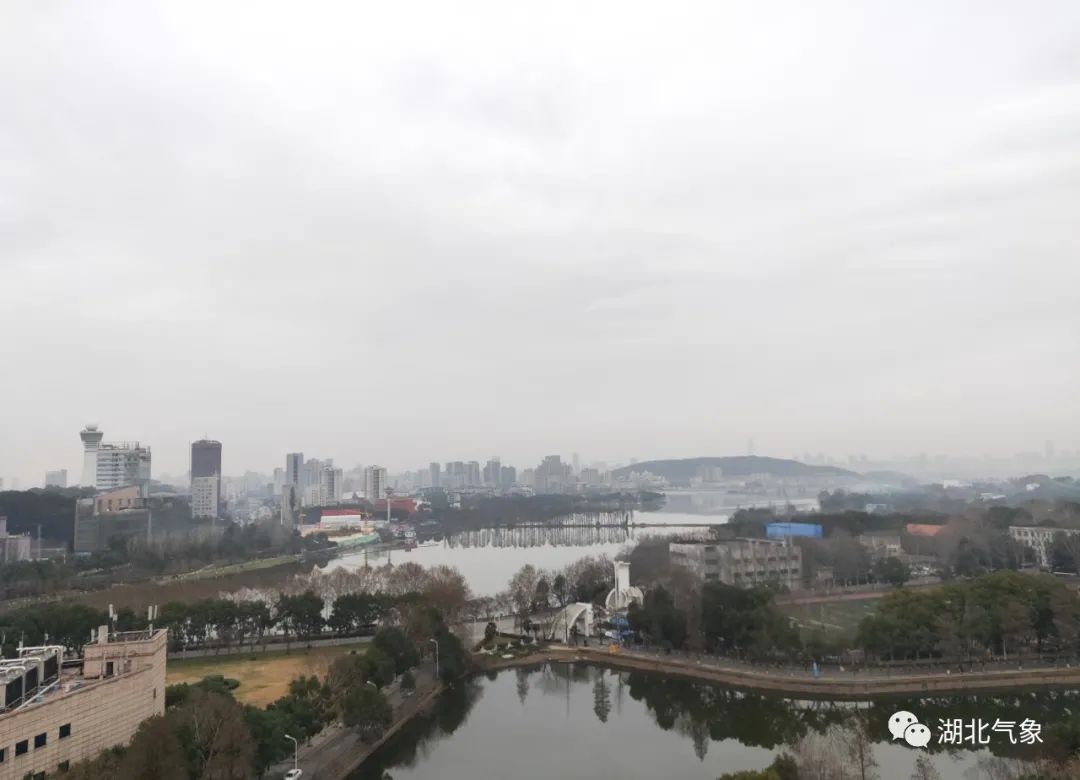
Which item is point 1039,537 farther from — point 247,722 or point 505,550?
point 247,722

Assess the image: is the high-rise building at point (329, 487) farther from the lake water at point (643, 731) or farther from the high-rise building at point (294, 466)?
the lake water at point (643, 731)

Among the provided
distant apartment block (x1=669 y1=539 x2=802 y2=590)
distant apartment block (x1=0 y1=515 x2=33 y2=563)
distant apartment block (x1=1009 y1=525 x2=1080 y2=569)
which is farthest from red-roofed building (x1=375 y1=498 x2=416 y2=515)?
distant apartment block (x1=1009 y1=525 x2=1080 y2=569)

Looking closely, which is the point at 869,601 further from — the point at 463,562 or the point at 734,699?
the point at 463,562

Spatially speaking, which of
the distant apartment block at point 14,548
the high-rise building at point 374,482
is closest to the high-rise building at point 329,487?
the high-rise building at point 374,482

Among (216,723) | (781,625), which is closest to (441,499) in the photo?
(781,625)

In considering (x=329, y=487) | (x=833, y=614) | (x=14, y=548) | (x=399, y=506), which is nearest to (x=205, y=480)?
(x=399, y=506)

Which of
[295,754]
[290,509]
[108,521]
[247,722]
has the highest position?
[108,521]
